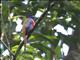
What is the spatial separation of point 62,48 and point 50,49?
125mm

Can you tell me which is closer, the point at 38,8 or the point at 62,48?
the point at 38,8

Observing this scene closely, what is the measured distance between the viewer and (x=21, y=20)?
149 cm

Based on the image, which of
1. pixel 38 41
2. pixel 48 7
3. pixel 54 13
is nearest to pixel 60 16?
pixel 54 13

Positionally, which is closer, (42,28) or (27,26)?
(27,26)

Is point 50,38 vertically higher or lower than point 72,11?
lower

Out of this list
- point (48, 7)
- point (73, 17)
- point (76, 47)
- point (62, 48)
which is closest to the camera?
point (48, 7)

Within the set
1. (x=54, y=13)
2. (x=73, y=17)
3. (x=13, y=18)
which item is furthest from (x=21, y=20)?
(x=73, y=17)

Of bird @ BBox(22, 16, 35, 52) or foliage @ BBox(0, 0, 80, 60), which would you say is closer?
bird @ BBox(22, 16, 35, 52)

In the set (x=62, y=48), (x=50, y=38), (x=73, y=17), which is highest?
(x=73, y=17)

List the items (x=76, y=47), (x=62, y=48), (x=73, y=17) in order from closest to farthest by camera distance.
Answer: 1. (x=73, y=17)
2. (x=76, y=47)
3. (x=62, y=48)

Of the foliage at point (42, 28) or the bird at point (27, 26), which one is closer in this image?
the bird at point (27, 26)

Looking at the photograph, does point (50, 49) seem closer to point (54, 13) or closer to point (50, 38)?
point (50, 38)

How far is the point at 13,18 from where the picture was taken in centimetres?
150

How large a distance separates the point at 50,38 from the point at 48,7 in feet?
0.79
